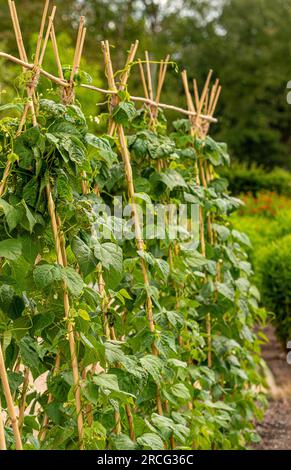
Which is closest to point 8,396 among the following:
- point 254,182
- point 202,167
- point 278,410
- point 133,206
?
point 133,206

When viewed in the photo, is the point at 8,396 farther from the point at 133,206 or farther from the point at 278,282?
the point at 278,282

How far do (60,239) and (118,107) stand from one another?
0.67 metres

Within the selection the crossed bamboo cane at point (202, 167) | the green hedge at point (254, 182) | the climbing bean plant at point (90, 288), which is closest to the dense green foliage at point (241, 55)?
the green hedge at point (254, 182)

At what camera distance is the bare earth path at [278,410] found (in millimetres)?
4691

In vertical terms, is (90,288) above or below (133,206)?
below

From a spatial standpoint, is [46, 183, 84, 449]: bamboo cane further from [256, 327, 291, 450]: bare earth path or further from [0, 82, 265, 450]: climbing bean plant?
[256, 327, 291, 450]: bare earth path

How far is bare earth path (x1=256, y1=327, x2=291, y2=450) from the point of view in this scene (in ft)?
15.4

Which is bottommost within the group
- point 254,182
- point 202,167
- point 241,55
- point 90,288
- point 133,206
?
point 90,288

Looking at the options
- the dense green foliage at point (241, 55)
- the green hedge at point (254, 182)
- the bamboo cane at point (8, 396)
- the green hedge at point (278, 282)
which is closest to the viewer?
the bamboo cane at point (8, 396)

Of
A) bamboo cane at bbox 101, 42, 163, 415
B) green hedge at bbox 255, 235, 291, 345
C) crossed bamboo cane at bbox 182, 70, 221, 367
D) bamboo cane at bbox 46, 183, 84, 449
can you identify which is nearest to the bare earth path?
green hedge at bbox 255, 235, 291, 345

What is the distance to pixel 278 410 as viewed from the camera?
212 inches

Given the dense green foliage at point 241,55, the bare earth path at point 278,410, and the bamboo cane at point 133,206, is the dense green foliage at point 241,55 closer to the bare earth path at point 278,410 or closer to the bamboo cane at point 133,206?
the bare earth path at point 278,410

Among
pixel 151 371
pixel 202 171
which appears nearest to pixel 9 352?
pixel 151 371

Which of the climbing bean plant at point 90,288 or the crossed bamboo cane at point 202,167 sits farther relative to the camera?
the crossed bamboo cane at point 202,167
